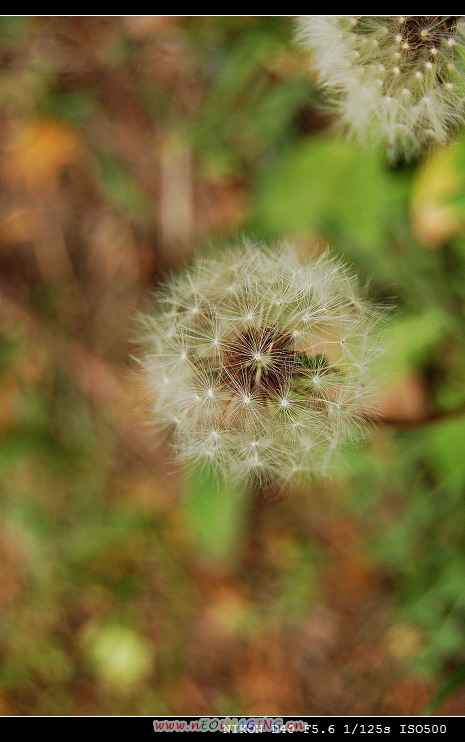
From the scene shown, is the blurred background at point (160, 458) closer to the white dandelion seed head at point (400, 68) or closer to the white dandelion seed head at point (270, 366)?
the white dandelion seed head at point (400, 68)

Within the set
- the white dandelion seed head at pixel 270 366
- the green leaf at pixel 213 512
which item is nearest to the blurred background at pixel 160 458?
the green leaf at pixel 213 512

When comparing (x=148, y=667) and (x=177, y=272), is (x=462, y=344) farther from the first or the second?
(x=148, y=667)

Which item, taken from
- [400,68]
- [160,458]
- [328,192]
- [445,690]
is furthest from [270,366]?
[160,458]

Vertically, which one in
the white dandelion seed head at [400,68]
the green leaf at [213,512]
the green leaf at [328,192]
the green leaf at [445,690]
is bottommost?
the green leaf at [445,690]

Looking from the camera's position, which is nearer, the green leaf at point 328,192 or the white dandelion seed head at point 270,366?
the white dandelion seed head at point 270,366

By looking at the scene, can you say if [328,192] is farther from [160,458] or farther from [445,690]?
[445,690]

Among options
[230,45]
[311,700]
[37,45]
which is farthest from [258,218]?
[311,700]

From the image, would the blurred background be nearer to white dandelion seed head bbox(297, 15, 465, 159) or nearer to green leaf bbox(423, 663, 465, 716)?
green leaf bbox(423, 663, 465, 716)
